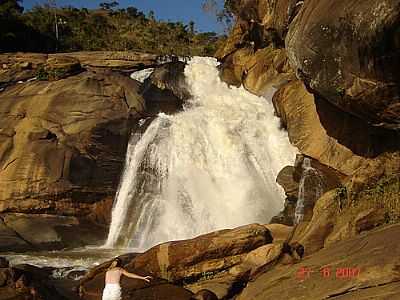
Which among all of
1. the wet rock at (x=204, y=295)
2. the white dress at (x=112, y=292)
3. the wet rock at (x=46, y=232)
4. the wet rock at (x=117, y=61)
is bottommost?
the white dress at (x=112, y=292)

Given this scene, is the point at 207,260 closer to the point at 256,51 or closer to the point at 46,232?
the point at 46,232

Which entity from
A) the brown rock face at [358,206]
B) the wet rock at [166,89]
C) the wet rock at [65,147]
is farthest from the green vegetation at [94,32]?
the brown rock face at [358,206]

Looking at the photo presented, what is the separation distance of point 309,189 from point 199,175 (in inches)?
234

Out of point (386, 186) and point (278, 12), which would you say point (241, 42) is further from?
point (386, 186)

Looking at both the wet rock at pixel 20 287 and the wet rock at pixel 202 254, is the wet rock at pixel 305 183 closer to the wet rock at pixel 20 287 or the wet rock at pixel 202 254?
the wet rock at pixel 202 254

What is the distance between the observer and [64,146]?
2191 centimetres

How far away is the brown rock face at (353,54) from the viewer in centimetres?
1174

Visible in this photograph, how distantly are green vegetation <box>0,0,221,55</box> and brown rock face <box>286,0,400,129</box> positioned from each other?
27.3 metres

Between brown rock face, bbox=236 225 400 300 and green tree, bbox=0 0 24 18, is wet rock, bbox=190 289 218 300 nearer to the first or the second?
brown rock face, bbox=236 225 400 300

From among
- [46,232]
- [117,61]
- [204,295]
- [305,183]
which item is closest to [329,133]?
[305,183]

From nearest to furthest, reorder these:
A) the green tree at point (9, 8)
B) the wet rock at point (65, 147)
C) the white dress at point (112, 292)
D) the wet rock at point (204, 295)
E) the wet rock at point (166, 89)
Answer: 1. the white dress at point (112, 292)
2. the wet rock at point (204, 295)
3. the wet rock at point (65, 147)
4. the wet rock at point (166, 89)
5. the green tree at point (9, 8)

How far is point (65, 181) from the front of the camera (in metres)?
21.4

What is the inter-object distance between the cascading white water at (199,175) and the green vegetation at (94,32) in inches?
741

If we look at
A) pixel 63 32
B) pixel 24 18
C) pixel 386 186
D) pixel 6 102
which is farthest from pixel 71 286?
pixel 63 32
